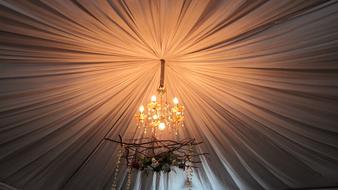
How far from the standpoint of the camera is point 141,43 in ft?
7.86

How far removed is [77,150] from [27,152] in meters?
0.58

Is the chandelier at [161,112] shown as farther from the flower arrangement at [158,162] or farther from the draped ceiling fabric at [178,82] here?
the flower arrangement at [158,162]

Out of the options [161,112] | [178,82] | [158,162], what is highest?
[178,82]

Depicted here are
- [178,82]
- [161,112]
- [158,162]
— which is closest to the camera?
[158,162]

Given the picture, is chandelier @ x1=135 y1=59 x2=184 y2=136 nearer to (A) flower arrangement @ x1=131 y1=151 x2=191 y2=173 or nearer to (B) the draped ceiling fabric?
(B) the draped ceiling fabric

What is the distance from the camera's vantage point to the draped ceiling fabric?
2039 mm

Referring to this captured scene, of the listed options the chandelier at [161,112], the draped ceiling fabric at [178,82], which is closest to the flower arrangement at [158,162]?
the chandelier at [161,112]

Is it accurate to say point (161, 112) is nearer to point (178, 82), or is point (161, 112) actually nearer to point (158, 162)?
point (178, 82)

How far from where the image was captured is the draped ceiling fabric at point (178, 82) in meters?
2.04

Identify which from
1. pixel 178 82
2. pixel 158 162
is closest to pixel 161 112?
pixel 178 82

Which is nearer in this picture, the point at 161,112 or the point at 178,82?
the point at 161,112

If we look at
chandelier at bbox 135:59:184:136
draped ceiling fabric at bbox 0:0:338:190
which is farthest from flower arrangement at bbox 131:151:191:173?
draped ceiling fabric at bbox 0:0:338:190

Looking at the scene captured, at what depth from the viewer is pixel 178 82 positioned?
115 inches

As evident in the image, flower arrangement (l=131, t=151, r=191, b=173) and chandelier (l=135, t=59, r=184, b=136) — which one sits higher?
chandelier (l=135, t=59, r=184, b=136)
